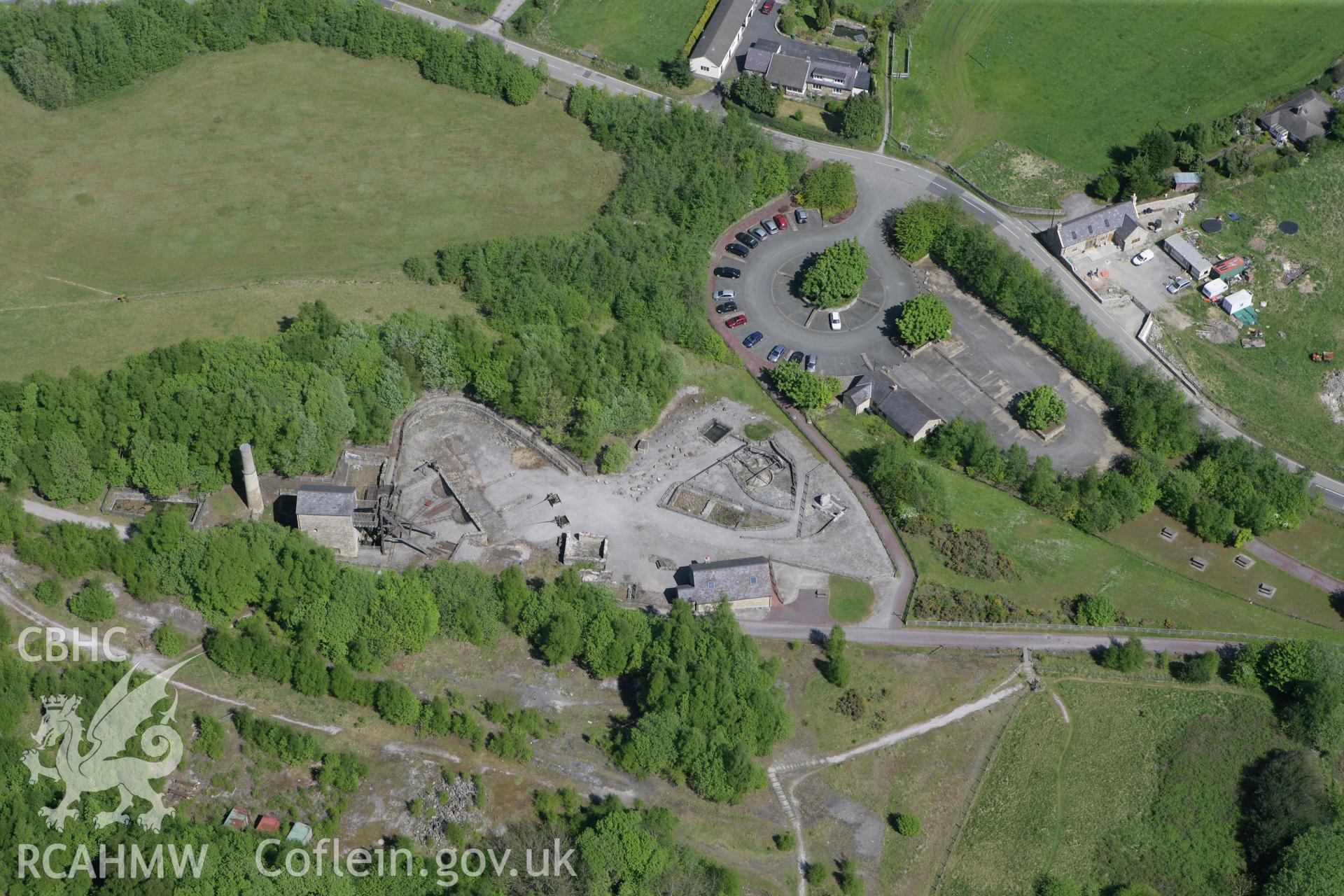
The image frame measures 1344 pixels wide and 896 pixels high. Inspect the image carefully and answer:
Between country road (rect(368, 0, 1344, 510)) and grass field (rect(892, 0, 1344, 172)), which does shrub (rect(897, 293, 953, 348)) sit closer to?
country road (rect(368, 0, 1344, 510))

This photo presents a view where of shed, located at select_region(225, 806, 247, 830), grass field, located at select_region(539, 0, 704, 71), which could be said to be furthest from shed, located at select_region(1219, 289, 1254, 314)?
shed, located at select_region(225, 806, 247, 830)

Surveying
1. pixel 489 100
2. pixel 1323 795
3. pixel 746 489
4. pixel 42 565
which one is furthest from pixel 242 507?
pixel 1323 795

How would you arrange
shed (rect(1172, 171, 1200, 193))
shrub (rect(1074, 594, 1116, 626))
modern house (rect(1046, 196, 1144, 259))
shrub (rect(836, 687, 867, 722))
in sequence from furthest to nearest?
1. shed (rect(1172, 171, 1200, 193))
2. modern house (rect(1046, 196, 1144, 259))
3. shrub (rect(1074, 594, 1116, 626))
4. shrub (rect(836, 687, 867, 722))

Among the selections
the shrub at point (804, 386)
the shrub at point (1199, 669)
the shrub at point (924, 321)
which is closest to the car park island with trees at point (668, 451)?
the shrub at point (804, 386)

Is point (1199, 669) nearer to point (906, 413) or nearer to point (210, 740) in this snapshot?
point (906, 413)

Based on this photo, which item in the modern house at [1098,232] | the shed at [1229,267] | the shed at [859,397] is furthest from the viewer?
the modern house at [1098,232]

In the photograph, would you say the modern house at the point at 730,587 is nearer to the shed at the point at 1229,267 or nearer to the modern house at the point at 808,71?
the shed at the point at 1229,267
